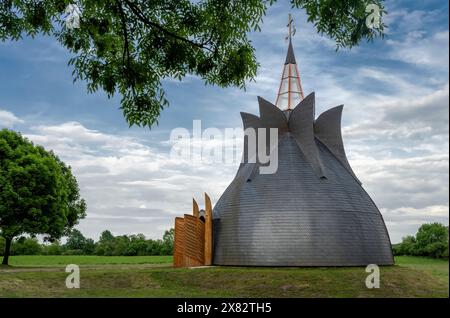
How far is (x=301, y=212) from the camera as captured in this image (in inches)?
1134

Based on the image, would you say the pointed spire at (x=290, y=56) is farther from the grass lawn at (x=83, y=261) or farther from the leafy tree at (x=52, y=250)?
the leafy tree at (x=52, y=250)

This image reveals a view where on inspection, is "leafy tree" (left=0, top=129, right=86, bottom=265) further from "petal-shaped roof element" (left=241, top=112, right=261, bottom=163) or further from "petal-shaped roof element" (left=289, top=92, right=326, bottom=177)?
"petal-shaped roof element" (left=289, top=92, right=326, bottom=177)

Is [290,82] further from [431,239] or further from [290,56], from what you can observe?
[431,239]

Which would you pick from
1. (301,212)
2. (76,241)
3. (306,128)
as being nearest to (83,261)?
(301,212)

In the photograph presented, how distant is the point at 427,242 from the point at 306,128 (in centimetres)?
3388

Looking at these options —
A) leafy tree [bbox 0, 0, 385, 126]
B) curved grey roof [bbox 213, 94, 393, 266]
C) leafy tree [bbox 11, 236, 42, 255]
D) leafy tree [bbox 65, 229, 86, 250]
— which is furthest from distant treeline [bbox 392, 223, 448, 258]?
leafy tree [bbox 65, 229, 86, 250]

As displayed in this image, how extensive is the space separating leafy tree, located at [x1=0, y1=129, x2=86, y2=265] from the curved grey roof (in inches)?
566

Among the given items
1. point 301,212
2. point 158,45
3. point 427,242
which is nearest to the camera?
point 158,45

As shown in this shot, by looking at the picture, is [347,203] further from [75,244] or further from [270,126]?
[75,244]

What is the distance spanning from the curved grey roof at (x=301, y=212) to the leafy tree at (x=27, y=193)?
47.2 feet

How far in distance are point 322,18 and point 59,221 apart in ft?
106

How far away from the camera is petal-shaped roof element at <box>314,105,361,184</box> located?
3444 cm

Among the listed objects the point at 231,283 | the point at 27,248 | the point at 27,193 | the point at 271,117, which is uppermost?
the point at 271,117

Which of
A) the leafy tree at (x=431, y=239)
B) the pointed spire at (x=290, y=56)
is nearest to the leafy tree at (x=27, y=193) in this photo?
the pointed spire at (x=290, y=56)
